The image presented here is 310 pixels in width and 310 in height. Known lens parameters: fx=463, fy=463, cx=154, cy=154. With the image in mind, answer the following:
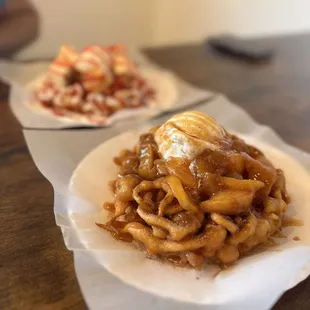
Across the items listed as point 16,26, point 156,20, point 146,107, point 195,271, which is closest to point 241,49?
point 146,107

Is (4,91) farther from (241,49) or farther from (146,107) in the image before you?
(241,49)

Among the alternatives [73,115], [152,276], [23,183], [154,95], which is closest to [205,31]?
[154,95]

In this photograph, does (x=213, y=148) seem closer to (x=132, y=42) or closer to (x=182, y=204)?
(x=182, y=204)

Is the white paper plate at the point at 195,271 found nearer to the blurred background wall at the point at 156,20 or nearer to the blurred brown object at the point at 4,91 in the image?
the blurred brown object at the point at 4,91

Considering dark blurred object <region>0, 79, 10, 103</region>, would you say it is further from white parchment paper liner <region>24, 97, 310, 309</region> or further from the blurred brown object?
white parchment paper liner <region>24, 97, 310, 309</region>

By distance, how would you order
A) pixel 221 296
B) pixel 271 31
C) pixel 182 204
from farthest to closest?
1. pixel 271 31
2. pixel 182 204
3. pixel 221 296

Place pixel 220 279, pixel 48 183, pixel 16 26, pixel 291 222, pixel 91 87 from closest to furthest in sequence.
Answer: pixel 220 279
pixel 291 222
pixel 48 183
pixel 91 87
pixel 16 26

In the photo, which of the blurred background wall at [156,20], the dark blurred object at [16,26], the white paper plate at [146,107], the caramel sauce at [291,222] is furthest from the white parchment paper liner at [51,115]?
the blurred background wall at [156,20]
